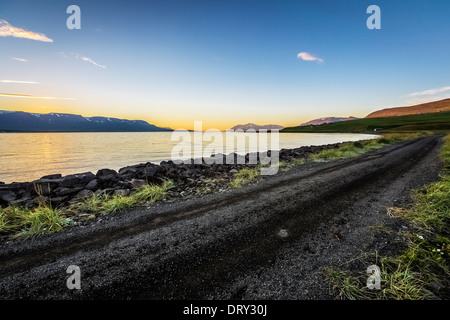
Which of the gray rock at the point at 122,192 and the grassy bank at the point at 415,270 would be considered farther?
the gray rock at the point at 122,192

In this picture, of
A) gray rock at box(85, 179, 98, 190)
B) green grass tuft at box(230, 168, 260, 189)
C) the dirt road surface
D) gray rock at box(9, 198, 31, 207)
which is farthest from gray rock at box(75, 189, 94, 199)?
green grass tuft at box(230, 168, 260, 189)

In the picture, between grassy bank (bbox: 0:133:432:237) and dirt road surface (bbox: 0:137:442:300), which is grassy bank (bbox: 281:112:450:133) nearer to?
dirt road surface (bbox: 0:137:442:300)

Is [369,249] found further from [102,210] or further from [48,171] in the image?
[48,171]

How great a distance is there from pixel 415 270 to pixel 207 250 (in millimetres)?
3426

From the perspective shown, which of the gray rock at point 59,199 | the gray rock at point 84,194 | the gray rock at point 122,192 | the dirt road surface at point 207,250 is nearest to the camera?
the dirt road surface at point 207,250

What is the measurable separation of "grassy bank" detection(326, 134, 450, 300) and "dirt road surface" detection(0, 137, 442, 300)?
10.2 inches

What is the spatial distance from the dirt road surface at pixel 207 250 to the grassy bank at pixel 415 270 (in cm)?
26

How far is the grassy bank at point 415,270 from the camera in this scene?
2523mm

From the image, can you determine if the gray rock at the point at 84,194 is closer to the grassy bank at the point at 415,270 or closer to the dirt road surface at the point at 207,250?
the dirt road surface at the point at 207,250

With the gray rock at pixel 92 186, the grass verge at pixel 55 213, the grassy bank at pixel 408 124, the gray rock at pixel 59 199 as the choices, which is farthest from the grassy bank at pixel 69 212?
the grassy bank at pixel 408 124
